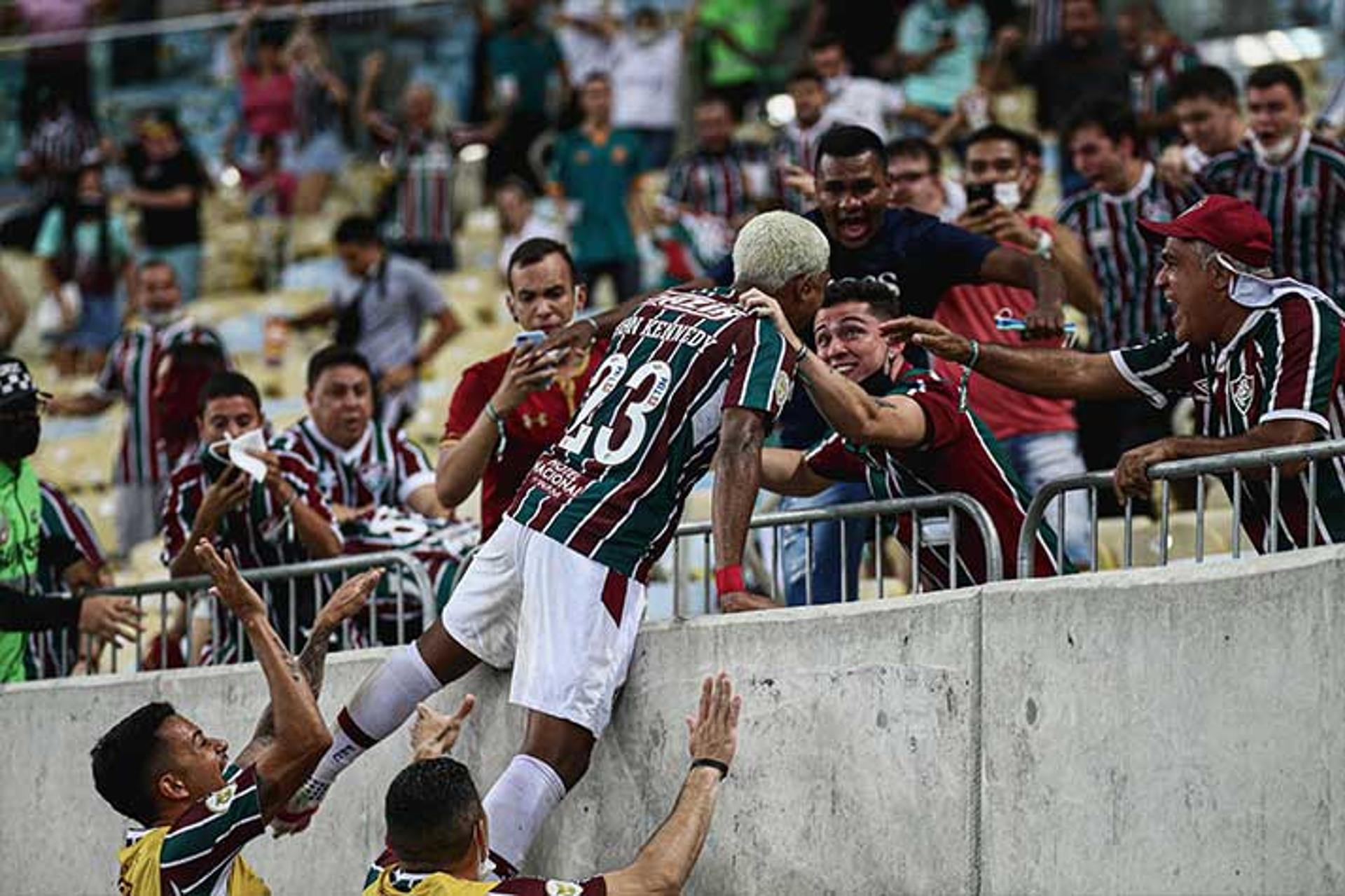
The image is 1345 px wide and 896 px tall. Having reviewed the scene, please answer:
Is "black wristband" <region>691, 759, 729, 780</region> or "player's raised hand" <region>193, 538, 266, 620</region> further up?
"player's raised hand" <region>193, 538, 266, 620</region>

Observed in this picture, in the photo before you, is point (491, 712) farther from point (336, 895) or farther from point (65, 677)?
point (65, 677)

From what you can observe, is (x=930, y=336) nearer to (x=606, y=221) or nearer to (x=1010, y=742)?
(x=1010, y=742)

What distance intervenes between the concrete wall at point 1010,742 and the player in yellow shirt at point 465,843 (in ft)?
1.55

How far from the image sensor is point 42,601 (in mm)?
10711

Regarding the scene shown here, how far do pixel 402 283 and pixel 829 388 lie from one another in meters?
7.88

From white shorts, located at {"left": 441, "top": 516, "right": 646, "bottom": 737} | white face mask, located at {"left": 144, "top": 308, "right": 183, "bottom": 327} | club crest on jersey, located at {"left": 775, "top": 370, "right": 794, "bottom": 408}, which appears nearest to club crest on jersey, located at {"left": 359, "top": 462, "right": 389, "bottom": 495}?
white shorts, located at {"left": 441, "top": 516, "right": 646, "bottom": 737}

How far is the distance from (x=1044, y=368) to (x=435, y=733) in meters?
2.16

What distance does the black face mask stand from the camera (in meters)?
10.8

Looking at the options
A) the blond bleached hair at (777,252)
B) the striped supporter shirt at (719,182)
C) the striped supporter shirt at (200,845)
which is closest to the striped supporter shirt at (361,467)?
the striped supporter shirt at (200,845)

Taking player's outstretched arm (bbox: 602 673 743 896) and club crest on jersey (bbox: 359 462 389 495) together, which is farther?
club crest on jersey (bbox: 359 462 389 495)

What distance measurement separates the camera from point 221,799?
317 inches

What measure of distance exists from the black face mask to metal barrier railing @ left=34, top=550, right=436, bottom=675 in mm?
634

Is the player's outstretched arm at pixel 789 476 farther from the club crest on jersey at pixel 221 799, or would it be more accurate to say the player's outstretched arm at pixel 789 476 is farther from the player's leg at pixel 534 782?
the club crest on jersey at pixel 221 799

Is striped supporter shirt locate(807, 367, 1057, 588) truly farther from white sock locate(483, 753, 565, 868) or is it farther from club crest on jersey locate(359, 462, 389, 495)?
club crest on jersey locate(359, 462, 389, 495)
